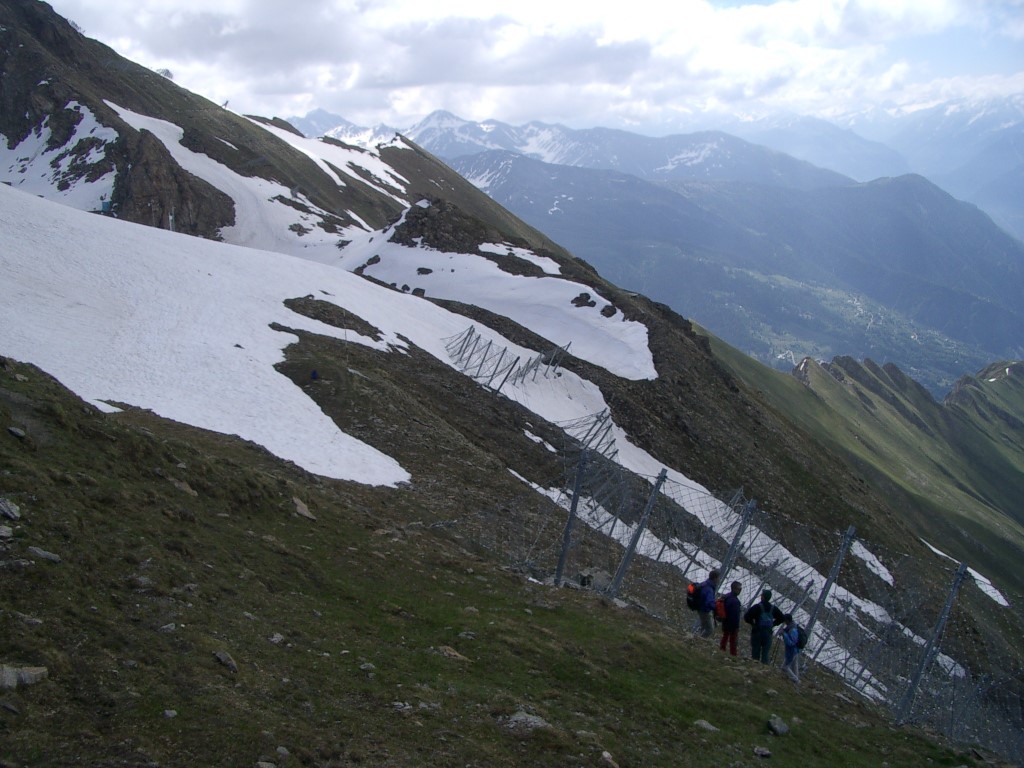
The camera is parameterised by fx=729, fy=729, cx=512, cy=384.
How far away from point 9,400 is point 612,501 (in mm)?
26683

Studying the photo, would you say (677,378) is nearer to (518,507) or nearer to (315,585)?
(518,507)

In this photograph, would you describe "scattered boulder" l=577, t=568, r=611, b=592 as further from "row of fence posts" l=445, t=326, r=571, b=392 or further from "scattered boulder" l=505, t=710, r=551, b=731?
"row of fence posts" l=445, t=326, r=571, b=392

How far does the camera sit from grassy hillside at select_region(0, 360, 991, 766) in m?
8.89

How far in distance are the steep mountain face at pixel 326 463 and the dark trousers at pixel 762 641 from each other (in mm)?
3287

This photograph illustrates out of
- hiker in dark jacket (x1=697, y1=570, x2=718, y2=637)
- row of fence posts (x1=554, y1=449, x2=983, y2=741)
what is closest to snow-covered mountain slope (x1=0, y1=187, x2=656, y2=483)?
row of fence posts (x1=554, y1=449, x2=983, y2=741)

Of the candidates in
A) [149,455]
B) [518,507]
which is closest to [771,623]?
[518,507]

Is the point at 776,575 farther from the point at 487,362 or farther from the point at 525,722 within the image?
the point at 525,722

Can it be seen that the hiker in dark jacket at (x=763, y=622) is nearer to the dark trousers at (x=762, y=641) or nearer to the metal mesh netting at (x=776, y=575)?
the dark trousers at (x=762, y=641)

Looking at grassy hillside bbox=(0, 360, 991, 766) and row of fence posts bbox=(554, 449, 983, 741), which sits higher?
row of fence posts bbox=(554, 449, 983, 741)

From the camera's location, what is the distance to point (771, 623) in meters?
19.1

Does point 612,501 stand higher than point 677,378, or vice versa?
point 677,378

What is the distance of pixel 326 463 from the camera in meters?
26.7

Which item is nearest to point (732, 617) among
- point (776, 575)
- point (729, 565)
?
point (729, 565)

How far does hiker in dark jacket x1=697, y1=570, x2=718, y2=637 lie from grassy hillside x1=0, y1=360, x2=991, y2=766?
110 cm
